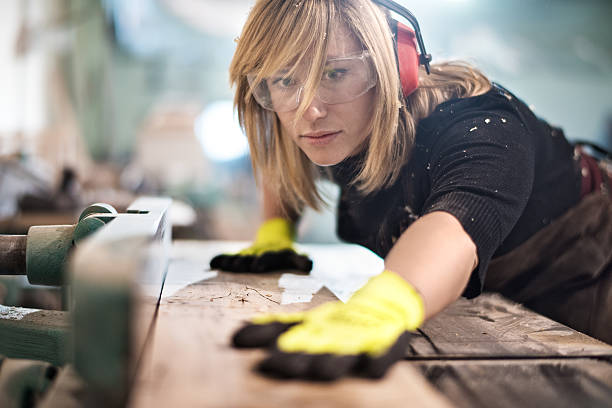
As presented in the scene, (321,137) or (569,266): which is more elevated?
(321,137)

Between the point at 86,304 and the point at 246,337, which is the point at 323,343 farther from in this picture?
the point at 86,304

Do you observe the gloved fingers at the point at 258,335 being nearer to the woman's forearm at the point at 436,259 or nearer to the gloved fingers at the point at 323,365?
the gloved fingers at the point at 323,365

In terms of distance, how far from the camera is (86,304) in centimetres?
52

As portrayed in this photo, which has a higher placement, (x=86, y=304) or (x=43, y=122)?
(x=86, y=304)

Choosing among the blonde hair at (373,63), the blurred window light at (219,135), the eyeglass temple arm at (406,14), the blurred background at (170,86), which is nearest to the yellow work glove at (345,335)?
the blonde hair at (373,63)

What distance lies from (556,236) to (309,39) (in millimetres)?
808

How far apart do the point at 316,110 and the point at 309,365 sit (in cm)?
61

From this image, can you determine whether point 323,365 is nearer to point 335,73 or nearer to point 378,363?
point 378,363

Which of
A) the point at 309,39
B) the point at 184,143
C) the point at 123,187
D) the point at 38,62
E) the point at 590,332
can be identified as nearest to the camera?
the point at 309,39

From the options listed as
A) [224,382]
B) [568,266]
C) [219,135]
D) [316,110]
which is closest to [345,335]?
[224,382]

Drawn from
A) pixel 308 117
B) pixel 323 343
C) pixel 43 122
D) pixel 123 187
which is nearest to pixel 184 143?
pixel 123 187

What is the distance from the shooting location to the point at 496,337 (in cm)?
92

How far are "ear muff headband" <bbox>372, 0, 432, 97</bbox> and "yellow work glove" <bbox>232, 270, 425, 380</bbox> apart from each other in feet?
1.60

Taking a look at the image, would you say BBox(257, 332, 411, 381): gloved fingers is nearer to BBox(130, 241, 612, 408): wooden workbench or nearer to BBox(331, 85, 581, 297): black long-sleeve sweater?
BBox(130, 241, 612, 408): wooden workbench
